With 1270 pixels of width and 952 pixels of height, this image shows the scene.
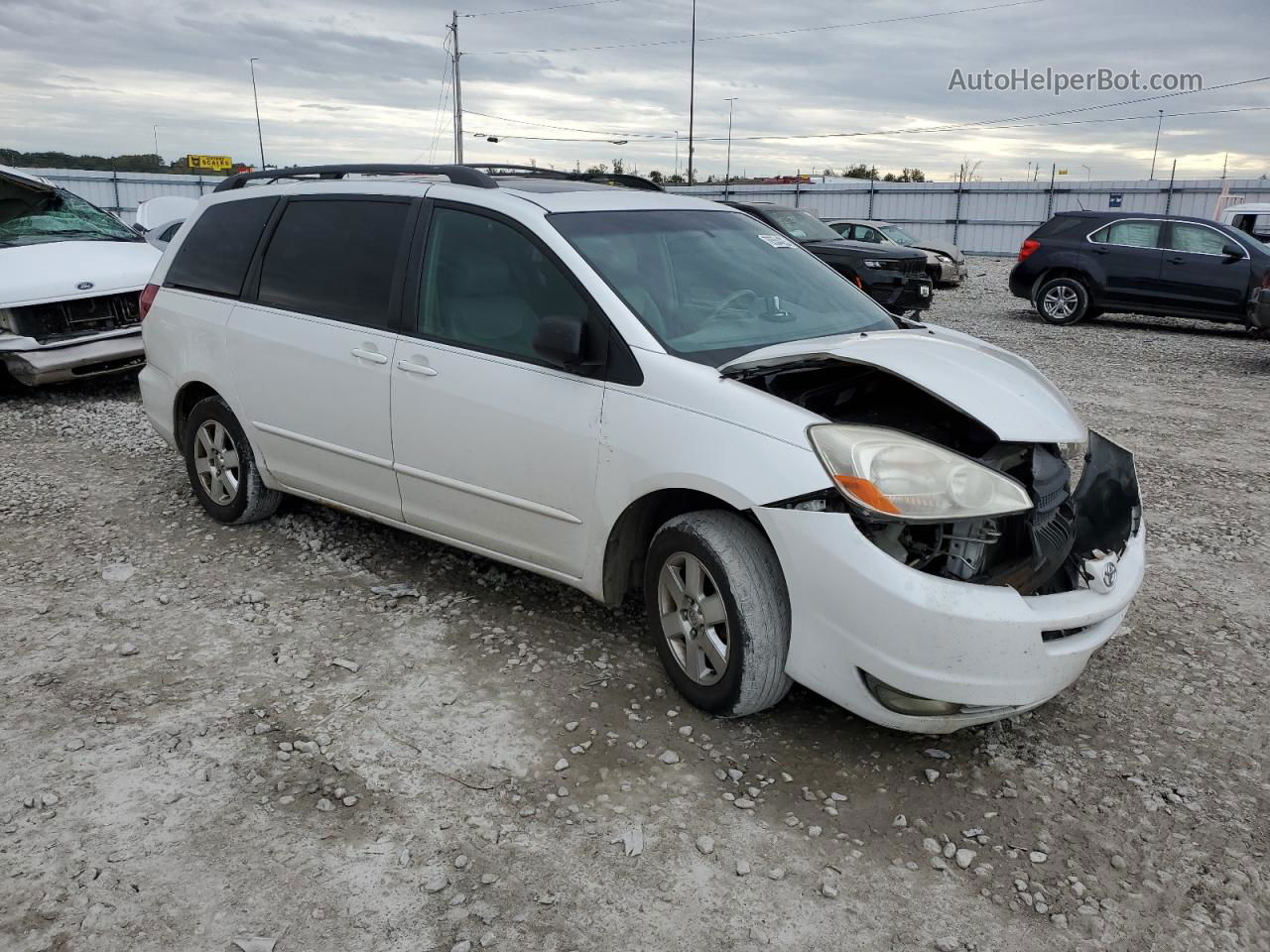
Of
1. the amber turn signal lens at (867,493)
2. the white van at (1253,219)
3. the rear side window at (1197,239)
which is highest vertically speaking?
the white van at (1253,219)

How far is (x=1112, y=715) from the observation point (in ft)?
11.2

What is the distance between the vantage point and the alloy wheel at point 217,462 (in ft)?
16.3

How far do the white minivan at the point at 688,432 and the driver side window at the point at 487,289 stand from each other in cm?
1

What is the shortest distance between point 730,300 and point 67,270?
6510mm

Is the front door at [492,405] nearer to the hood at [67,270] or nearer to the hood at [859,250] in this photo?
the hood at [67,270]

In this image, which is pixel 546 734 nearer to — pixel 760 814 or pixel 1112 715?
pixel 760 814

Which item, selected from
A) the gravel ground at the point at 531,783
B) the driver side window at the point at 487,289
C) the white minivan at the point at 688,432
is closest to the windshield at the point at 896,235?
the gravel ground at the point at 531,783

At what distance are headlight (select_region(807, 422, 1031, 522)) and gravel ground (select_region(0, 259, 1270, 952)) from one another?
2.86 feet

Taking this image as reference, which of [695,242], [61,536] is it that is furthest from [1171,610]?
[61,536]

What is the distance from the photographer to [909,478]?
2852 mm

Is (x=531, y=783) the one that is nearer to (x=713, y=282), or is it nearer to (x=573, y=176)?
(x=713, y=282)

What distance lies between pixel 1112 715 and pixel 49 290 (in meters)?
7.88

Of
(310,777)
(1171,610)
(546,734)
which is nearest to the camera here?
(310,777)

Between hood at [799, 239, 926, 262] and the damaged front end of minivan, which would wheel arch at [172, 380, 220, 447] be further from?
hood at [799, 239, 926, 262]
